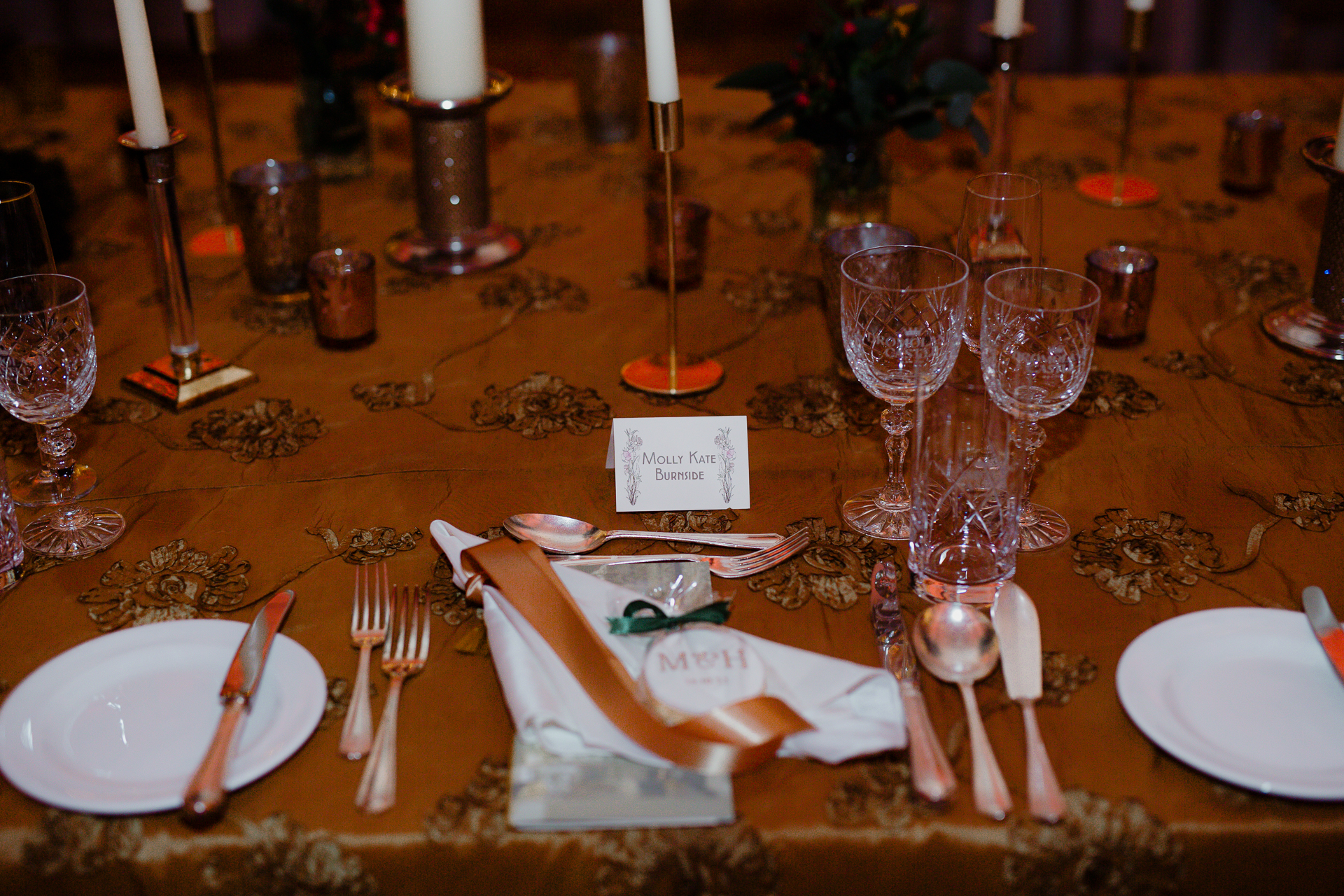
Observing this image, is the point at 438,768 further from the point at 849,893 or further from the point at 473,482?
the point at 473,482

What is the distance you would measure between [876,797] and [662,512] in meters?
0.43

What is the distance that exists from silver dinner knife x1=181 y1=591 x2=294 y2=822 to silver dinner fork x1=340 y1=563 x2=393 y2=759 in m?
0.06

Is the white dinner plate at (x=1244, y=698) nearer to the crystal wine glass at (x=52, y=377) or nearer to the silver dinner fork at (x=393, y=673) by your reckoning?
the silver dinner fork at (x=393, y=673)

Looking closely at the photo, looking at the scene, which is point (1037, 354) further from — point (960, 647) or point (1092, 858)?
point (1092, 858)

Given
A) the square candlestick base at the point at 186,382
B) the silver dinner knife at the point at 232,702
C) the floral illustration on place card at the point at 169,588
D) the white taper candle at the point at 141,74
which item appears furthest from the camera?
the square candlestick base at the point at 186,382

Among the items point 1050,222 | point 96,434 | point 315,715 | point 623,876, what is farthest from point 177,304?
point 1050,222

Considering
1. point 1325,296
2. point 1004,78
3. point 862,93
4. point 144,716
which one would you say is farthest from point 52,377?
point 1325,296

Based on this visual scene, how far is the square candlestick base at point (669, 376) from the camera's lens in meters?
1.43

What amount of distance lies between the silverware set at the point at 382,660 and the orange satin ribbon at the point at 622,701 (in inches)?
3.2

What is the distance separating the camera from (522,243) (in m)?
1.86

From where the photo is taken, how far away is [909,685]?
90 centimetres

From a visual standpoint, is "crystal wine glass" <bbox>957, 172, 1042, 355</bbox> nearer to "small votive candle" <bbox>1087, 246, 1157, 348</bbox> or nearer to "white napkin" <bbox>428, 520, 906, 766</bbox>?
"small votive candle" <bbox>1087, 246, 1157, 348</bbox>

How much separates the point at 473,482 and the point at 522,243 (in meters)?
0.72

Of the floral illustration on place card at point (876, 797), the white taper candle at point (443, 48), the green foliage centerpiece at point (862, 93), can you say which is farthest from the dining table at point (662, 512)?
the white taper candle at point (443, 48)
